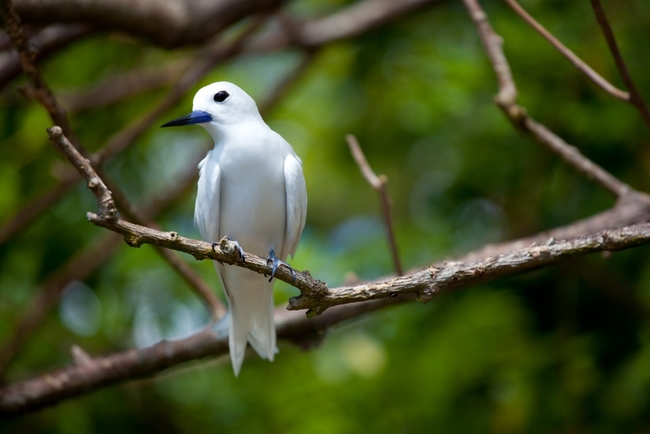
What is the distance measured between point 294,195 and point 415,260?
2.49 metres

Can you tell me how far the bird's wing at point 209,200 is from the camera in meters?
4.02

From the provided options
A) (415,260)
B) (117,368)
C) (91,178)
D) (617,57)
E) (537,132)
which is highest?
(91,178)

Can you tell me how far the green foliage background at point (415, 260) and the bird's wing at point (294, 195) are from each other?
1.37 meters

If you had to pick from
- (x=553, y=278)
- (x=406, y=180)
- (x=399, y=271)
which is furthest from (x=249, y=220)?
(x=406, y=180)

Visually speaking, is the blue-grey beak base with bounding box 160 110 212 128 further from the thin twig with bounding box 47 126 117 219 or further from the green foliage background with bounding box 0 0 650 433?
the green foliage background with bounding box 0 0 650 433

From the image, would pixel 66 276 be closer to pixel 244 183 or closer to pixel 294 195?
pixel 244 183

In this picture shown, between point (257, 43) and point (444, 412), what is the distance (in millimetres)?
4160

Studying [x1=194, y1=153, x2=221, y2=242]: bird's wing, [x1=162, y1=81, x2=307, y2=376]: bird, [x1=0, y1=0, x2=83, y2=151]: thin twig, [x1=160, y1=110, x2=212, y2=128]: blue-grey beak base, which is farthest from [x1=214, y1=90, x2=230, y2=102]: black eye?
[x1=0, y1=0, x2=83, y2=151]: thin twig

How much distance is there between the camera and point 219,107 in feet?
13.8

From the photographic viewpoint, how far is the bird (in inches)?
159

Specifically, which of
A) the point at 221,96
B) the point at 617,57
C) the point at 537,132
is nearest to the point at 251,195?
the point at 221,96

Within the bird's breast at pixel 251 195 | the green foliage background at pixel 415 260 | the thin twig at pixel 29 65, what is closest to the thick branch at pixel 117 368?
the green foliage background at pixel 415 260

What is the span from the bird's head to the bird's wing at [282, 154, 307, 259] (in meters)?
0.40

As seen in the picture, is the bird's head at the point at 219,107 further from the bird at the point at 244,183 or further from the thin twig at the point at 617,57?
the thin twig at the point at 617,57
